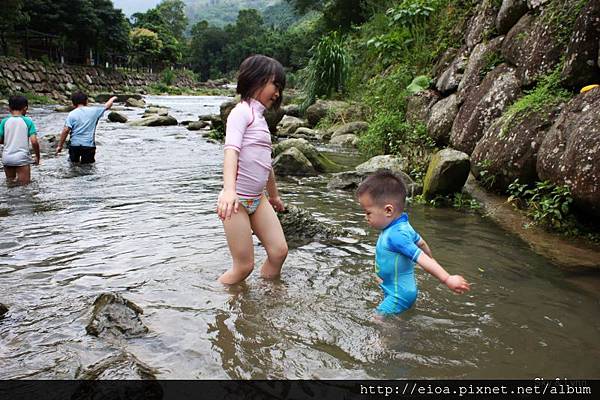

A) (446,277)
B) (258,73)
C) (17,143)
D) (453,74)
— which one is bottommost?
(17,143)

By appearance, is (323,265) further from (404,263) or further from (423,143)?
(423,143)

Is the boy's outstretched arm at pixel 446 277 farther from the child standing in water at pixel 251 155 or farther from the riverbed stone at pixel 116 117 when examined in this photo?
the riverbed stone at pixel 116 117

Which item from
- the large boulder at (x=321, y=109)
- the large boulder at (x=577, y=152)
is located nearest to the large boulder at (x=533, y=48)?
the large boulder at (x=577, y=152)

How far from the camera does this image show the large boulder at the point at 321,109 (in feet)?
50.9

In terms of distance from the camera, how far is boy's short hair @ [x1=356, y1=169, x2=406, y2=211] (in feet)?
10.0

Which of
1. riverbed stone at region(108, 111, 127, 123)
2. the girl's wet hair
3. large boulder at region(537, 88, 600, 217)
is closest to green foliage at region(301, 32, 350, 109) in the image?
riverbed stone at region(108, 111, 127, 123)

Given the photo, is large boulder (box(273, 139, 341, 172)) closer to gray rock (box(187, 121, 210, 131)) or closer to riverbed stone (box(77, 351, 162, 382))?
riverbed stone (box(77, 351, 162, 382))

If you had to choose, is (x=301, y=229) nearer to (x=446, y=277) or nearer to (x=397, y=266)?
(x=397, y=266)

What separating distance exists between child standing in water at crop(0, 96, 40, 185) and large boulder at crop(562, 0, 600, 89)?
7454 millimetres

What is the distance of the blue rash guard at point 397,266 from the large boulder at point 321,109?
12529mm

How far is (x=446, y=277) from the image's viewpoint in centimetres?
272

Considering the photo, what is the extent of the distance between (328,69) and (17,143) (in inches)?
446

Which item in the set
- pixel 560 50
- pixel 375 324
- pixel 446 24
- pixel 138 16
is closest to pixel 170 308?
pixel 375 324

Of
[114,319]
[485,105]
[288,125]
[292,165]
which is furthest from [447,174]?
[288,125]
